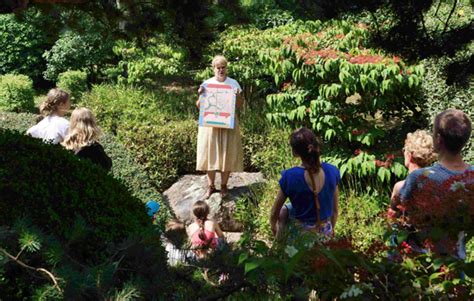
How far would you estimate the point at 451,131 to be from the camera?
145 inches

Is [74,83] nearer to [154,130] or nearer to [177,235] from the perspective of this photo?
[154,130]

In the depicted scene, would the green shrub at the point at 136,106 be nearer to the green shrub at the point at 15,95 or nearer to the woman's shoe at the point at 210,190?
the woman's shoe at the point at 210,190

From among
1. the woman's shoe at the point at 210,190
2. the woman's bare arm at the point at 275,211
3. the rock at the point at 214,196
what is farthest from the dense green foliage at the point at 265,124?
the woman's bare arm at the point at 275,211

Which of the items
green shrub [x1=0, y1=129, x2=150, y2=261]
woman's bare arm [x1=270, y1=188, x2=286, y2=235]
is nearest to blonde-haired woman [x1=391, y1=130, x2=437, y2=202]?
woman's bare arm [x1=270, y1=188, x2=286, y2=235]

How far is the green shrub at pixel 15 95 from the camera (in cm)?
1656

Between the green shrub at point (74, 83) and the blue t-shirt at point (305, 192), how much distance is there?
1295cm

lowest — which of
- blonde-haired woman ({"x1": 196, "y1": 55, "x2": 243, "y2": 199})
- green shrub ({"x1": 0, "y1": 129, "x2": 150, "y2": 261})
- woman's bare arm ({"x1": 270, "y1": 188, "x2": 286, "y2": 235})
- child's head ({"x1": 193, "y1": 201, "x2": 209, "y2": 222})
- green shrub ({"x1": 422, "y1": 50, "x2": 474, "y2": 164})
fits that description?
blonde-haired woman ({"x1": 196, "y1": 55, "x2": 243, "y2": 199})

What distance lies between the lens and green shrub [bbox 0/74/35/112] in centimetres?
1656

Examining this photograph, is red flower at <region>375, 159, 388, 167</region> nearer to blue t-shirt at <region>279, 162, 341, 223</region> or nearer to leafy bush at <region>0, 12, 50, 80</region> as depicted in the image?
blue t-shirt at <region>279, 162, 341, 223</region>

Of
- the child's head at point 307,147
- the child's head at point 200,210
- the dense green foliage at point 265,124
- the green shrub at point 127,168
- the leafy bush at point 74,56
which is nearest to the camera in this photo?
the dense green foliage at point 265,124

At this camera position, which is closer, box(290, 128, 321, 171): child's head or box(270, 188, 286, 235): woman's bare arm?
box(290, 128, 321, 171): child's head

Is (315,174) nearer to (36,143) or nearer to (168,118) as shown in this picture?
(36,143)

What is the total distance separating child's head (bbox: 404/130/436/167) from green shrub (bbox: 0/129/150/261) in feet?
6.64

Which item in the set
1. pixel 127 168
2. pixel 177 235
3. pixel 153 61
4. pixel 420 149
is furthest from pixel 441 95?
pixel 153 61
